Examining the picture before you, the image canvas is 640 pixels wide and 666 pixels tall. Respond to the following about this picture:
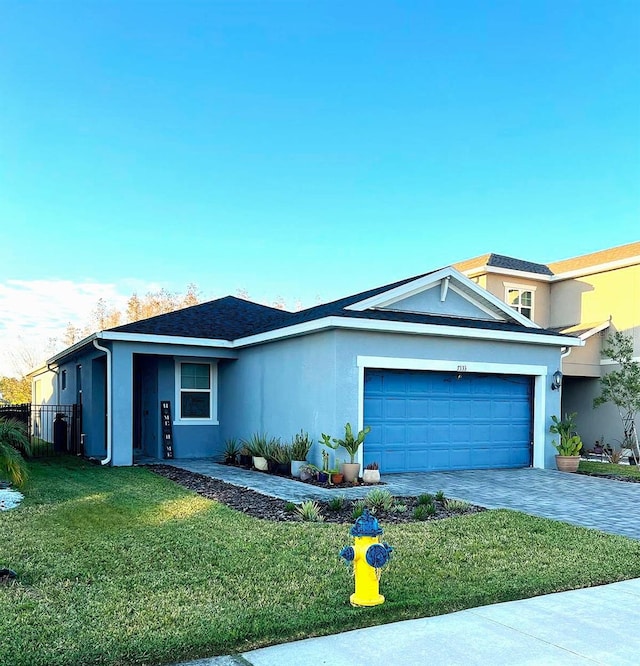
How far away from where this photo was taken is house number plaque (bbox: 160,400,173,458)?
14.4 m

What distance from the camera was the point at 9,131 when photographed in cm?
1527

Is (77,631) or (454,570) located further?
(454,570)

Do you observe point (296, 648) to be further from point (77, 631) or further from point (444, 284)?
point (444, 284)

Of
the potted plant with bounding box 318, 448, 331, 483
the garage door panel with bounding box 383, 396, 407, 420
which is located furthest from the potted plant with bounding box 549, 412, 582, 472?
the potted plant with bounding box 318, 448, 331, 483

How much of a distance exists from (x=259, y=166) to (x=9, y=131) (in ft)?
24.3

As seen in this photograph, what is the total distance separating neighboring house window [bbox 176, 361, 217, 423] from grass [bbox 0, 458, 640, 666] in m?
6.79

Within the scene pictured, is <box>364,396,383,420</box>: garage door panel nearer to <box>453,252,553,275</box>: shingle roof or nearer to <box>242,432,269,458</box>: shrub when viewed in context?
<box>242,432,269,458</box>: shrub

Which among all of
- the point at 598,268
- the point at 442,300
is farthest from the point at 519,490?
the point at 598,268

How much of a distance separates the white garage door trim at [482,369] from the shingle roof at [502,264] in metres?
6.68

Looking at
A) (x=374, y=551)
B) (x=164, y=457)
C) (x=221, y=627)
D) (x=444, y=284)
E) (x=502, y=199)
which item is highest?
(x=502, y=199)

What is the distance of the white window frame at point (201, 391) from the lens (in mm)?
14781

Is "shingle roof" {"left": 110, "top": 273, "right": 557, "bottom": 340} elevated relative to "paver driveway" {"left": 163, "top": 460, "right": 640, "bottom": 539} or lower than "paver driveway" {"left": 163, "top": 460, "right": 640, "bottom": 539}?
elevated

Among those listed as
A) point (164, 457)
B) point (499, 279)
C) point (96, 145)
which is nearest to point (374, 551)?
point (164, 457)

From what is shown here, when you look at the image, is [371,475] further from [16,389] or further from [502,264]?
[16,389]
